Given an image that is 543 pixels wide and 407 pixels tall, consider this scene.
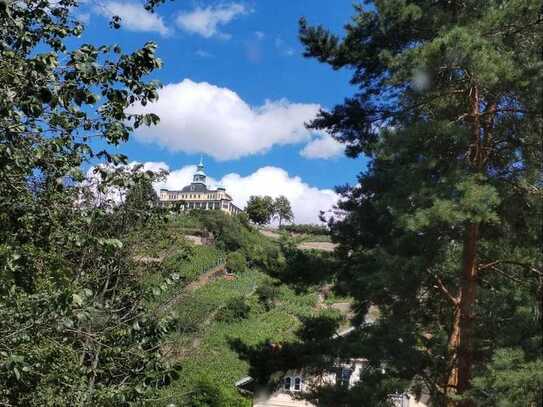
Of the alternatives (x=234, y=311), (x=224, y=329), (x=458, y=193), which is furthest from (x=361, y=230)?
(x=234, y=311)

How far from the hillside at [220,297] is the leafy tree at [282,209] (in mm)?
22182

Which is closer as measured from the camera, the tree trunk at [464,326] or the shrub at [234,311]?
the tree trunk at [464,326]

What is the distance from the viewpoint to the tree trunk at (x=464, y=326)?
7.67 metres

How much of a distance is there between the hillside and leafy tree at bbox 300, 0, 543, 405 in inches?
115

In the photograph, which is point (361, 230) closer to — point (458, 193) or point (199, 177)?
point (458, 193)

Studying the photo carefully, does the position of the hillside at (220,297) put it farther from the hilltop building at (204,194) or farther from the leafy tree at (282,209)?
the hilltop building at (204,194)

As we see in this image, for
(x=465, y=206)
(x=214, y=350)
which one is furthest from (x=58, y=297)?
(x=214, y=350)

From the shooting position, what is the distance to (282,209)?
8669cm

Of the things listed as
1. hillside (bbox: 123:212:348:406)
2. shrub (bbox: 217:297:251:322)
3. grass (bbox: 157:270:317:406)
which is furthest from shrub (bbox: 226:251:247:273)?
shrub (bbox: 217:297:251:322)

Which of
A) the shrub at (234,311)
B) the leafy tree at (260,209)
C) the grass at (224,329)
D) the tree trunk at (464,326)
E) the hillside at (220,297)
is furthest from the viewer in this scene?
the leafy tree at (260,209)

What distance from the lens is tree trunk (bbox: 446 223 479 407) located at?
25.2 feet

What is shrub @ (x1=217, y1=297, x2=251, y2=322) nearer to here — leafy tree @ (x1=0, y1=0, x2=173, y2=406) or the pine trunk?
the pine trunk

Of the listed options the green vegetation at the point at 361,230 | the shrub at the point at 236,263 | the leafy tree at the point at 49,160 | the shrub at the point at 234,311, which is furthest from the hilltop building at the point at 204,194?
the leafy tree at the point at 49,160

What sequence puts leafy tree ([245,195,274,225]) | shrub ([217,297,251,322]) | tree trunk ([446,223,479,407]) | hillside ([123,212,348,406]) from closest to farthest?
tree trunk ([446,223,479,407]) → hillside ([123,212,348,406]) → shrub ([217,297,251,322]) → leafy tree ([245,195,274,225])
